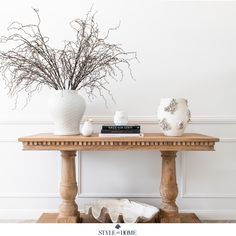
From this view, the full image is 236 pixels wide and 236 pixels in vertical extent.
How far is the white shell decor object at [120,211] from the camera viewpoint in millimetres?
1907

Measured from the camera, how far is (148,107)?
2.23m

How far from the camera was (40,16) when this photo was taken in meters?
2.22

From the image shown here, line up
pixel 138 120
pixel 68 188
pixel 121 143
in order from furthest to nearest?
pixel 138 120 → pixel 68 188 → pixel 121 143

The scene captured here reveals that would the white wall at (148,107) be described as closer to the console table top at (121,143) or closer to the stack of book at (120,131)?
the stack of book at (120,131)

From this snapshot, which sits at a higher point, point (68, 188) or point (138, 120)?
point (138, 120)

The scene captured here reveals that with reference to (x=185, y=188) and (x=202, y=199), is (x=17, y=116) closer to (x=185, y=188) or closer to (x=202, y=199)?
(x=185, y=188)

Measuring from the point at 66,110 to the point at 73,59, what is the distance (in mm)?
456

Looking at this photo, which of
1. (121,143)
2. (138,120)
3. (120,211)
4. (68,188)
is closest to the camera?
(121,143)

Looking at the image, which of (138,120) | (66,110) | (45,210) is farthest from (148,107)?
(45,210)

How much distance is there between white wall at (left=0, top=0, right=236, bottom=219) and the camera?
7.27ft

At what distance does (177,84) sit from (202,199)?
92cm

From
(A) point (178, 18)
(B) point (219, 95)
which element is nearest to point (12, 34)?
(A) point (178, 18)

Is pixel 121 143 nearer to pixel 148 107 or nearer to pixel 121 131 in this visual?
pixel 121 131

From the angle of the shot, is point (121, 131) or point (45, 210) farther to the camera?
point (45, 210)
